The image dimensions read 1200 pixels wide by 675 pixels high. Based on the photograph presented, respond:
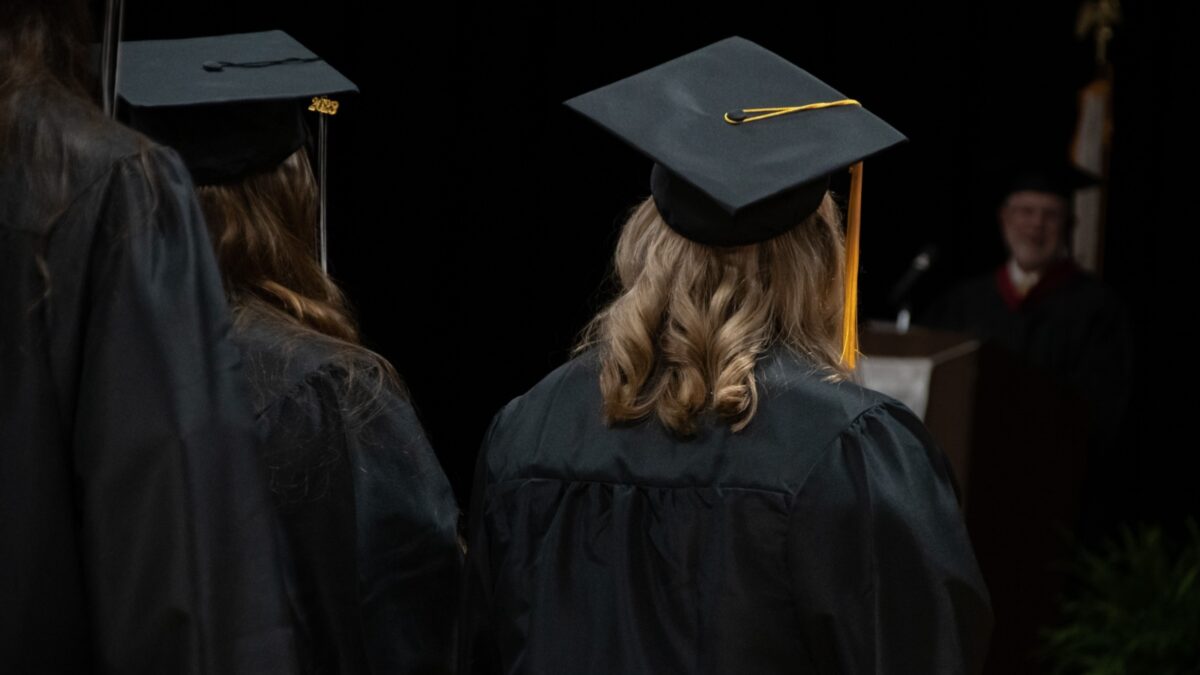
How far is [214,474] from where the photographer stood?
1467 millimetres

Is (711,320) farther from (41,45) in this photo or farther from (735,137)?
(41,45)

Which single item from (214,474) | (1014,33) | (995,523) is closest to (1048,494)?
(995,523)

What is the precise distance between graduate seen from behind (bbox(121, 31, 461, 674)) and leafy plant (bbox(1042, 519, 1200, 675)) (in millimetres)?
3604

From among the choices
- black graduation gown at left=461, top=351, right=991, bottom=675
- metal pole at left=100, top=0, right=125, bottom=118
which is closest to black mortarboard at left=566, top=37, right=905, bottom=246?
black graduation gown at left=461, top=351, right=991, bottom=675

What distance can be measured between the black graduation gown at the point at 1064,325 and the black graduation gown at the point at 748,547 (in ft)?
16.2

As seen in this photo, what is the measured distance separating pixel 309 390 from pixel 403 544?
258 millimetres

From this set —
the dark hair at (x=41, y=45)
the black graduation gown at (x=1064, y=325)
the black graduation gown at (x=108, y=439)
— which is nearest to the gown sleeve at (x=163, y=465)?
the black graduation gown at (x=108, y=439)

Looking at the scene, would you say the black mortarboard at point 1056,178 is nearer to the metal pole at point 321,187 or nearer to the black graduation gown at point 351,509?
the metal pole at point 321,187

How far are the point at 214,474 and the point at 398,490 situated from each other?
878 mm

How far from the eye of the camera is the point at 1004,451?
17.1 feet

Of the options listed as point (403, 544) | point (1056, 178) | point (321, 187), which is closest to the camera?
point (403, 544)

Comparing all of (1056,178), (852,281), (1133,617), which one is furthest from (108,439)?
(1056,178)

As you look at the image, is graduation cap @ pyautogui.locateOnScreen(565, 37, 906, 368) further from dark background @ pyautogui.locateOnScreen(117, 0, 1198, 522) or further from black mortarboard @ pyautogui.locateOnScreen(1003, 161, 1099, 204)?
black mortarboard @ pyautogui.locateOnScreen(1003, 161, 1099, 204)

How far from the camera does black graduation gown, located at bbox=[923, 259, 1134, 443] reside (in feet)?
23.2
